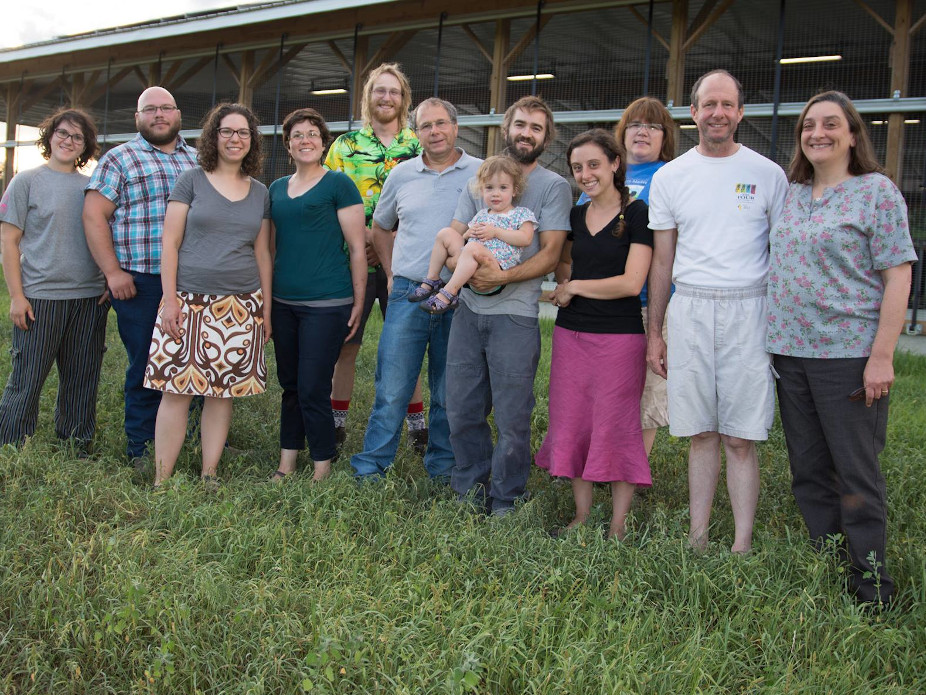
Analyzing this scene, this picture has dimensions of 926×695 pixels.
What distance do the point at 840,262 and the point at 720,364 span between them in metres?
0.62

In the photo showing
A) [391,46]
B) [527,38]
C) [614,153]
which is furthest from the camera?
[391,46]

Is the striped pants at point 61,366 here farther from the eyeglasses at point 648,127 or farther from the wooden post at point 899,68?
the wooden post at point 899,68

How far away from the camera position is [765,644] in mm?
2891

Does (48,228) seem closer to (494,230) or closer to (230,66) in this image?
(494,230)

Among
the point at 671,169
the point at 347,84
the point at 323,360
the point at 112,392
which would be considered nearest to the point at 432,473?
the point at 323,360

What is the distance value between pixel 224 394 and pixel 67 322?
120 cm

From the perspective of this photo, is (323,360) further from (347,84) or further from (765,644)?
(347,84)

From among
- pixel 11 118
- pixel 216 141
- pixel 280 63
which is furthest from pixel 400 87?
pixel 11 118

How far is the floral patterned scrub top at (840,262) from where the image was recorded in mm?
3168

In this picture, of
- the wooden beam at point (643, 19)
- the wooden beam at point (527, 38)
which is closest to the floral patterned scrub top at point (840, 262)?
the wooden beam at point (643, 19)

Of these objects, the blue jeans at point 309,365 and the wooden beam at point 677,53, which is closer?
the blue jeans at point 309,365

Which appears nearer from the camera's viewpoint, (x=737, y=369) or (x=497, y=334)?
(x=737, y=369)

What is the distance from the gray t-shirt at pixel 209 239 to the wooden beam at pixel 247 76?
14325mm

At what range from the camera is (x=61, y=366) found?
497 cm
